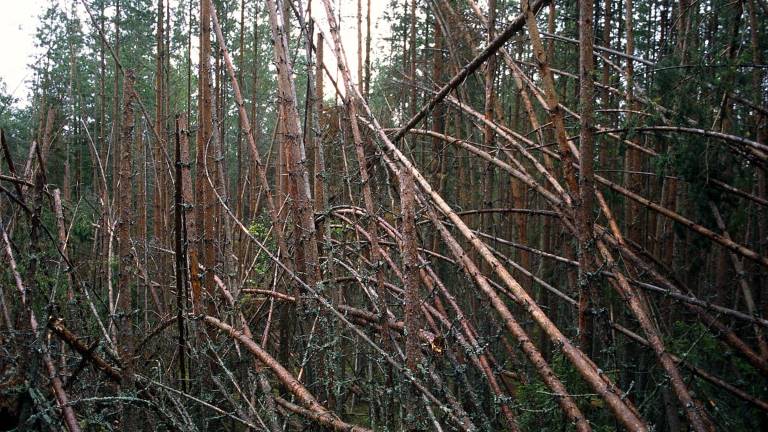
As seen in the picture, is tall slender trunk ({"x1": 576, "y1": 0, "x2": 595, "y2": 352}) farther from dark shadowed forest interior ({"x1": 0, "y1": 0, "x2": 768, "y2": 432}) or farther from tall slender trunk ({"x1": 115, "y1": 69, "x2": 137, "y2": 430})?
tall slender trunk ({"x1": 115, "y1": 69, "x2": 137, "y2": 430})

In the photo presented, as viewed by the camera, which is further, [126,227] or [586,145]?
[126,227]

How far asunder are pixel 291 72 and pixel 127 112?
678mm

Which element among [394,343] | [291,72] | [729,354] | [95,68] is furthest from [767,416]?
[95,68]

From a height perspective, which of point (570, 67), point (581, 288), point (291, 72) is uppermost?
point (570, 67)

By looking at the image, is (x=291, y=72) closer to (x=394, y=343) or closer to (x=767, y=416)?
(x=394, y=343)

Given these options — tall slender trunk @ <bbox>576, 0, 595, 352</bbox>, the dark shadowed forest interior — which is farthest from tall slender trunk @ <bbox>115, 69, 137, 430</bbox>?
tall slender trunk @ <bbox>576, 0, 595, 352</bbox>

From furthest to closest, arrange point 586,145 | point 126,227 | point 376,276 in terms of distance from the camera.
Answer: point 376,276 → point 126,227 → point 586,145

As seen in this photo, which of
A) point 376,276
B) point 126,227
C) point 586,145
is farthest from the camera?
point 376,276

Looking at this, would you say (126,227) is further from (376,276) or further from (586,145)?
(586,145)

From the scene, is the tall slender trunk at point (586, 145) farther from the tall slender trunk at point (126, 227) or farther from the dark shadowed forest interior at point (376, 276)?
the tall slender trunk at point (126, 227)

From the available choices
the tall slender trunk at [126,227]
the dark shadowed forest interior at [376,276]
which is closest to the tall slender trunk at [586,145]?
the dark shadowed forest interior at [376,276]

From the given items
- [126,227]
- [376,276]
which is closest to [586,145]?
[376,276]

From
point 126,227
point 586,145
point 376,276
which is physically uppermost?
point 586,145

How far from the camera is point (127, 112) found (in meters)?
2.20
